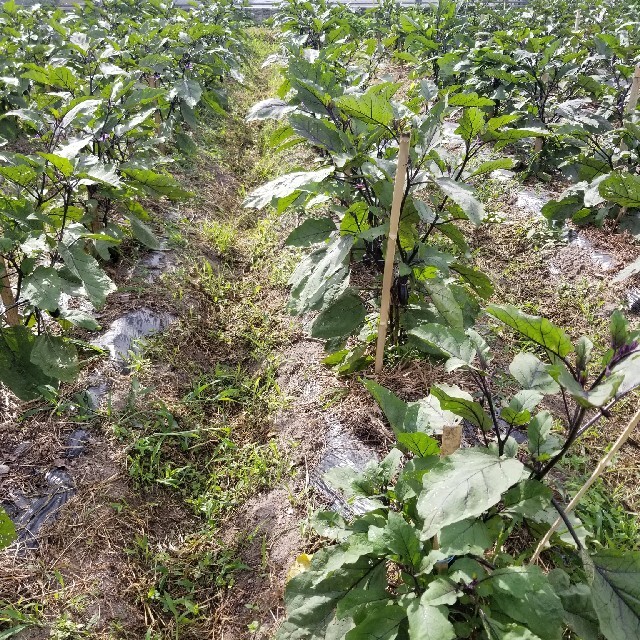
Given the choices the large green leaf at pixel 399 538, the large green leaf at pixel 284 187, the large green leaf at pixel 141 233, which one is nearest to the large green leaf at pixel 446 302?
the large green leaf at pixel 284 187

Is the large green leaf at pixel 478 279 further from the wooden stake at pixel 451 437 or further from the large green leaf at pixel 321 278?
the wooden stake at pixel 451 437

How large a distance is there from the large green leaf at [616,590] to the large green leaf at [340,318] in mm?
1305

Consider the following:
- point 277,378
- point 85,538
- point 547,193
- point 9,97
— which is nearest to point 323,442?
point 277,378

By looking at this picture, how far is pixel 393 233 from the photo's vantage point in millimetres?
Result: 2027

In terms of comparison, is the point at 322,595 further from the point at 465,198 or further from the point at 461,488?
the point at 465,198

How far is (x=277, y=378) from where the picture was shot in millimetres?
2807

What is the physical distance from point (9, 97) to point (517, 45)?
485 centimetres

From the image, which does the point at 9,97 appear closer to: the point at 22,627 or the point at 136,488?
the point at 136,488

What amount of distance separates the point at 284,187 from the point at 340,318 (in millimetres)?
612

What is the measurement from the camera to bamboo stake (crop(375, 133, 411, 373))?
1.84 meters

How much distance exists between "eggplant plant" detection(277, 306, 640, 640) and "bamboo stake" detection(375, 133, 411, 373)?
0.59 meters

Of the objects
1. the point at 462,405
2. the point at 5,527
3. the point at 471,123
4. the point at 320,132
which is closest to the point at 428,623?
the point at 462,405

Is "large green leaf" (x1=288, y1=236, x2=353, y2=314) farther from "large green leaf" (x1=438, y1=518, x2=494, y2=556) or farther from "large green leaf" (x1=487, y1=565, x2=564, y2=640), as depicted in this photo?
"large green leaf" (x1=487, y1=565, x2=564, y2=640)

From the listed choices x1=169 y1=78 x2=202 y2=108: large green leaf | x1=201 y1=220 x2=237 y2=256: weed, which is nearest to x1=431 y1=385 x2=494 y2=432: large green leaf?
x1=201 y1=220 x2=237 y2=256: weed
